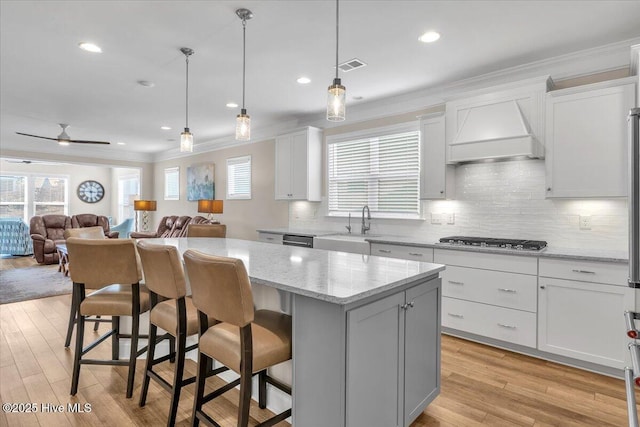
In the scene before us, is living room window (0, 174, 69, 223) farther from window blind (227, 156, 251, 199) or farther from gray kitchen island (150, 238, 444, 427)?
gray kitchen island (150, 238, 444, 427)

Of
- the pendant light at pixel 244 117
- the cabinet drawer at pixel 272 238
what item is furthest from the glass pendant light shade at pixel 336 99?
the cabinet drawer at pixel 272 238

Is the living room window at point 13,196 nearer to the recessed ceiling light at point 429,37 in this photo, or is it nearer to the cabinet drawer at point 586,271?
the recessed ceiling light at point 429,37

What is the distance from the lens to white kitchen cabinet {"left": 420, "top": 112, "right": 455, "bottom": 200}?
375 centimetres

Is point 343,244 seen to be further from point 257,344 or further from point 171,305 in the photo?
point 257,344

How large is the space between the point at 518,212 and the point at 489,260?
73 cm

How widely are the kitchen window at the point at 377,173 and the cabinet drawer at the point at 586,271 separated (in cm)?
163

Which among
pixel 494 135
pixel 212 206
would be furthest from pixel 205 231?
pixel 494 135

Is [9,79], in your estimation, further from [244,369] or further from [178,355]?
[244,369]

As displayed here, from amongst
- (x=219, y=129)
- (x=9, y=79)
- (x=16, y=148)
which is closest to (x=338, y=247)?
(x=219, y=129)

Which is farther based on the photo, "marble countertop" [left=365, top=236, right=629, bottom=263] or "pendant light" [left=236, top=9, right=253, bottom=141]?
"marble countertop" [left=365, top=236, right=629, bottom=263]

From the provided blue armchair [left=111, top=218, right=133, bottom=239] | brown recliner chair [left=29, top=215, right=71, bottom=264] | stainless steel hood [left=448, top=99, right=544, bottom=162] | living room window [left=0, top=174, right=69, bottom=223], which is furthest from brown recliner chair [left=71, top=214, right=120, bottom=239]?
stainless steel hood [left=448, top=99, right=544, bottom=162]

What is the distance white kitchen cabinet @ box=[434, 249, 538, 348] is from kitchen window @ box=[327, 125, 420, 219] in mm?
1116

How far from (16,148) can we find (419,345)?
8887 mm

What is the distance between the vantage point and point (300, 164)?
203 inches
